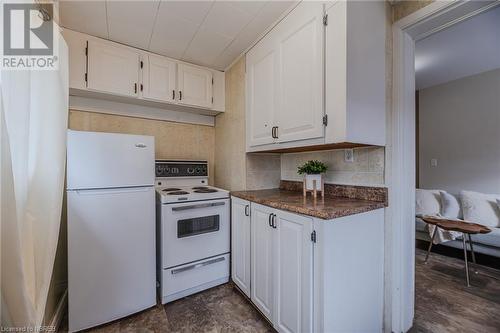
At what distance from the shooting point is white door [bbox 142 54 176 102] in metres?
2.06

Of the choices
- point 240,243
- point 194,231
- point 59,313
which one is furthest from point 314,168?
point 59,313

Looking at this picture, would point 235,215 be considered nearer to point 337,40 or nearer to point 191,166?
point 191,166

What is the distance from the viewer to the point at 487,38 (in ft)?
7.58

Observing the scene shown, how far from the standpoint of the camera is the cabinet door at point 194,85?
2244 millimetres

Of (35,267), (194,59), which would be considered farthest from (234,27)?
(35,267)

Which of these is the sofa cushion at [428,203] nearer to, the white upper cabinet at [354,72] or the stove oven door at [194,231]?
the white upper cabinet at [354,72]

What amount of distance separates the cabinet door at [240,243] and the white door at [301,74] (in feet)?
2.30

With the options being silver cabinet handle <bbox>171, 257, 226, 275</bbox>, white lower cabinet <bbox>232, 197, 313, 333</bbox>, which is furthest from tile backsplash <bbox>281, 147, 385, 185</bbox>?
silver cabinet handle <bbox>171, 257, 226, 275</bbox>

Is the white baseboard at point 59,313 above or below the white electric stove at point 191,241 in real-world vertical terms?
below

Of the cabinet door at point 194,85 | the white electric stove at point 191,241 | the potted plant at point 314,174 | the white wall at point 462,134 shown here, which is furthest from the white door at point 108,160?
the white wall at point 462,134

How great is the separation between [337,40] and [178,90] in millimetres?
1579

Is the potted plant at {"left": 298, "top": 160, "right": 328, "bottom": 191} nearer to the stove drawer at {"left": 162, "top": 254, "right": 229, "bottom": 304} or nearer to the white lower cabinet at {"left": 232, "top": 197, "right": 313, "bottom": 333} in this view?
the white lower cabinet at {"left": 232, "top": 197, "right": 313, "bottom": 333}

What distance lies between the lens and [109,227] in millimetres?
1574

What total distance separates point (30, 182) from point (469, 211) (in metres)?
4.16
